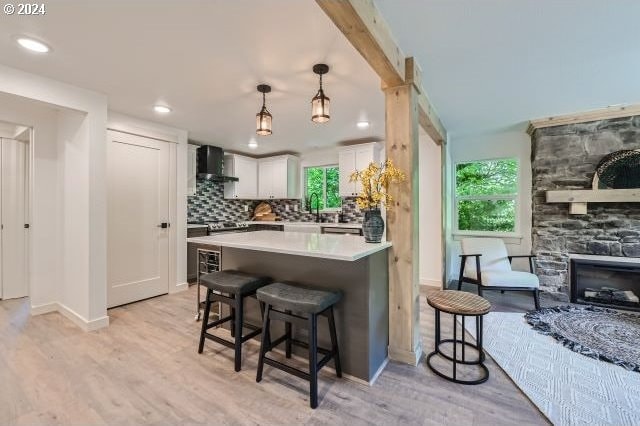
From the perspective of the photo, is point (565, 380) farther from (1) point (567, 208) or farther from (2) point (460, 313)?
(1) point (567, 208)

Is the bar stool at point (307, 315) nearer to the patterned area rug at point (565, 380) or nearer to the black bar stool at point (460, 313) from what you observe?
the black bar stool at point (460, 313)

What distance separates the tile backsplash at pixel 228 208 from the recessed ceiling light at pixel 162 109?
6.23 ft

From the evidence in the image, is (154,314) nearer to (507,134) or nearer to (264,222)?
(264,222)

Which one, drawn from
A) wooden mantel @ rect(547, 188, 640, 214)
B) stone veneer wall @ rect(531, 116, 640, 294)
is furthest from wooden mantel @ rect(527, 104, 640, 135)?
wooden mantel @ rect(547, 188, 640, 214)

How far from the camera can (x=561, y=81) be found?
2.60m

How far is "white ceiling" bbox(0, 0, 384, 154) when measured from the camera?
1665mm

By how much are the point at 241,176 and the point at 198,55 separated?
11.4ft

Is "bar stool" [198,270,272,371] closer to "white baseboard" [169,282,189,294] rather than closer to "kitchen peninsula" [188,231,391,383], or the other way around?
"kitchen peninsula" [188,231,391,383]

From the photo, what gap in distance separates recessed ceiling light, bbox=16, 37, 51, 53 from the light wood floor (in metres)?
2.30

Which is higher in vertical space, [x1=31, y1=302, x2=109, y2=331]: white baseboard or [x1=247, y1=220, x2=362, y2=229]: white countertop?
[x1=247, y1=220, x2=362, y2=229]: white countertop

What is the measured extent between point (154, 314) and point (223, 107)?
240 cm

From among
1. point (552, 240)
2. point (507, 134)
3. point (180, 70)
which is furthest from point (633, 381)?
point (180, 70)

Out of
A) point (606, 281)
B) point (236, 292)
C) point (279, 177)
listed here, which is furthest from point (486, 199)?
point (236, 292)

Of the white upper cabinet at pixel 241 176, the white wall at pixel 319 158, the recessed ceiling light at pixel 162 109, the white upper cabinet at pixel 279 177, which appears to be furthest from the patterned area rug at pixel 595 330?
the white upper cabinet at pixel 241 176
